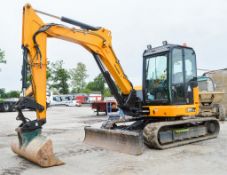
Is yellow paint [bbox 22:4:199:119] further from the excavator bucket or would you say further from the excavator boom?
the excavator bucket

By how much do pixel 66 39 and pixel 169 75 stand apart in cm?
288

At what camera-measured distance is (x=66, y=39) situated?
7949mm

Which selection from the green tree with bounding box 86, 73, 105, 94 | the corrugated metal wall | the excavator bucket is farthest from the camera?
the green tree with bounding box 86, 73, 105, 94

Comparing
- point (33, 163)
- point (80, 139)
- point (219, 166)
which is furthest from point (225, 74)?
point (33, 163)

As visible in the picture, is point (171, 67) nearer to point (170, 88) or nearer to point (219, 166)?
point (170, 88)

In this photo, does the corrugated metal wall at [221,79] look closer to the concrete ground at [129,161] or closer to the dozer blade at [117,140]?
the concrete ground at [129,161]

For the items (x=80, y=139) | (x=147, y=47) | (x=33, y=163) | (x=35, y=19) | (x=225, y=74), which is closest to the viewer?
(x=33, y=163)

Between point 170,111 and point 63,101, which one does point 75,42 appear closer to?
point 170,111

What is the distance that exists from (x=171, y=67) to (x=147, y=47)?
122 centimetres

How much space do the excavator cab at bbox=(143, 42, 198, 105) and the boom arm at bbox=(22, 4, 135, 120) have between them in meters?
0.64

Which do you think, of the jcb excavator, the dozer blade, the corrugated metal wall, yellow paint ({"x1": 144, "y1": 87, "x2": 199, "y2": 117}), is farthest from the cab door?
the corrugated metal wall

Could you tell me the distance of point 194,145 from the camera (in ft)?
29.4

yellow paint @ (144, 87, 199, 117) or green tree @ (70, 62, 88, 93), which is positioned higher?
green tree @ (70, 62, 88, 93)

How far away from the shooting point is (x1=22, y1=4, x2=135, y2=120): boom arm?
721cm
